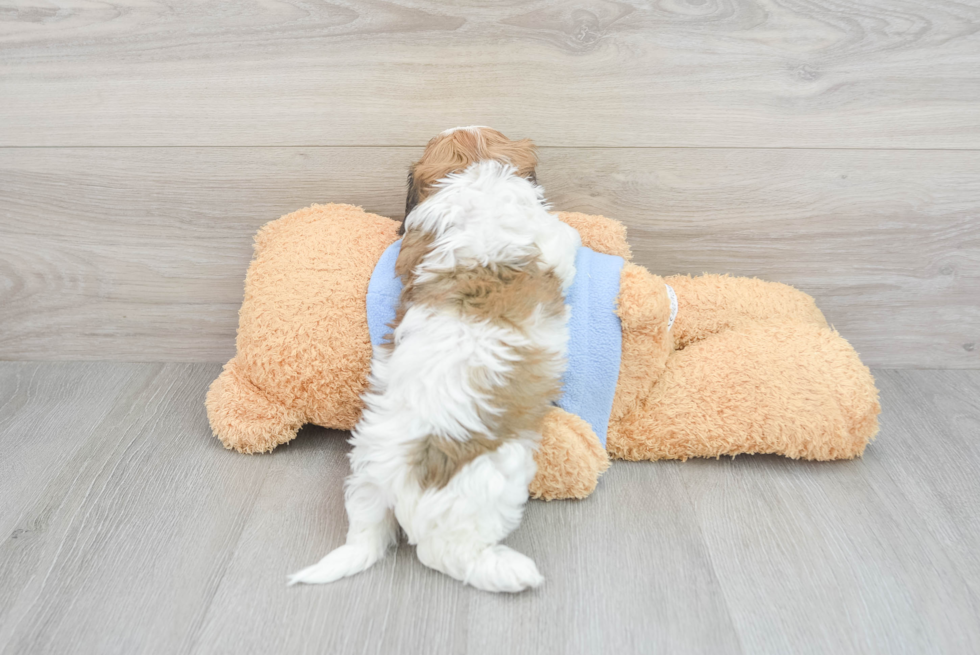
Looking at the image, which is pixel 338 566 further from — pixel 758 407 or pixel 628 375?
pixel 758 407

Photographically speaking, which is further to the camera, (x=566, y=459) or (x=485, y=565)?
(x=566, y=459)

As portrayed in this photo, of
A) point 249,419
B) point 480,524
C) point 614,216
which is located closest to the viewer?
point 480,524

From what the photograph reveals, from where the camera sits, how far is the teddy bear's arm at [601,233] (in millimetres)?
1049

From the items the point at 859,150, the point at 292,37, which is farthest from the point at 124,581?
the point at 859,150

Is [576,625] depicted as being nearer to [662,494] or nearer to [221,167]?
[662,494]

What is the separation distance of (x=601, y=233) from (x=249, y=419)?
24.0 inches

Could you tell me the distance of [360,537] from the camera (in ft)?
2.65

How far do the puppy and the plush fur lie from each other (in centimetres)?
11

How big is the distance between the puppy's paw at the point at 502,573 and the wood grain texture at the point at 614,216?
0.62 metres

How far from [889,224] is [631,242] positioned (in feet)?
1.44

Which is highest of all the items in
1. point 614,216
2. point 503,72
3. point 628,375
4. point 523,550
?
point 503,72

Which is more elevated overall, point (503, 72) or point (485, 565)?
point (503, 72)

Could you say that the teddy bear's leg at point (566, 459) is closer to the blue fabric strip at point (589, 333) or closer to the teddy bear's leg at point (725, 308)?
the blue fabric strip at point (589, 333)

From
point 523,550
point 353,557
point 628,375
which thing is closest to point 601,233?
point 628,375
